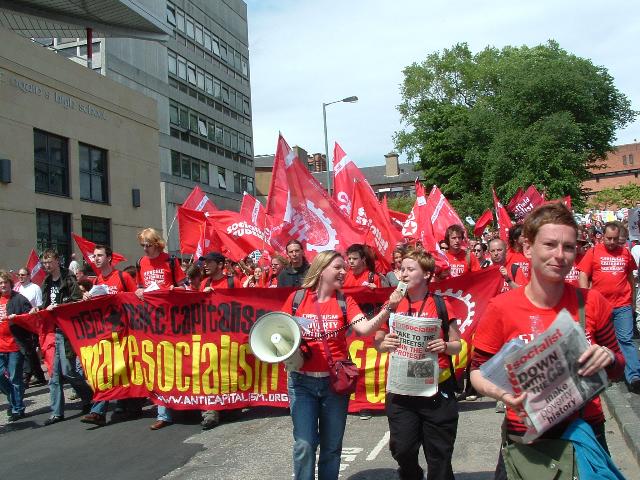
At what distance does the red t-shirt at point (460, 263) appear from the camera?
8.84 meters

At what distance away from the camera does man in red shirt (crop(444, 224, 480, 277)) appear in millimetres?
8867

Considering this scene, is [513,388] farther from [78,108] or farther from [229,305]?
[78,108]

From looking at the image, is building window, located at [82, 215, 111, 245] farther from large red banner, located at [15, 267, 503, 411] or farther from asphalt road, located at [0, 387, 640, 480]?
asphalt road, located at [0, 387, 640, 480]

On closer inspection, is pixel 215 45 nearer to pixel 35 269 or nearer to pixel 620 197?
pixel 620 197

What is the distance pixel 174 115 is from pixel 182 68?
3.36 m

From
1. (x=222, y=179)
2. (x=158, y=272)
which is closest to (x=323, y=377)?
(x=158, y=272)

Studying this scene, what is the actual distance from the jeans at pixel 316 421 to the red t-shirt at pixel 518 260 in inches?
138

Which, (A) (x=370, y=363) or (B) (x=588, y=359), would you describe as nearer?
(B) (x=588, y=359)

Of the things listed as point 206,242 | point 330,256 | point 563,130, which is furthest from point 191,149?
point 330,256

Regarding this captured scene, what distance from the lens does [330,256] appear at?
4730mm

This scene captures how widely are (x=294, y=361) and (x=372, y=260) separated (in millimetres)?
3718

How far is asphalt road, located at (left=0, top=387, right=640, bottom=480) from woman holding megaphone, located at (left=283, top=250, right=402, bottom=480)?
3.22 feet

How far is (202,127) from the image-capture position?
45344 millimetres

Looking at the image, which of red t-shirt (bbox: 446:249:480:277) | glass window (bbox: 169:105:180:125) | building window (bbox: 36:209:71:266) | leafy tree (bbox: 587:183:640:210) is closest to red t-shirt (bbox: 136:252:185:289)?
red t-shirt (bbox: 446:249:480:277)
